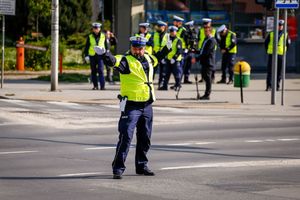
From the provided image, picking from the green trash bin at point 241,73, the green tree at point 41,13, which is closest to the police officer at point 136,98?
the green trash bin at point 241,73

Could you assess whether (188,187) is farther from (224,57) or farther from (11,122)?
(224,57)

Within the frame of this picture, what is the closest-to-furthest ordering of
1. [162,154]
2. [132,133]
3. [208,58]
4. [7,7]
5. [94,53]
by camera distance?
[132,133] → [162,154] → [208,58] → [7,7] → [94,53]

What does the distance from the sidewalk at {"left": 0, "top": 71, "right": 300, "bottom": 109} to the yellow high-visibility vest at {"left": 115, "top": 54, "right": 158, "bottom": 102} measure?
10725 mm

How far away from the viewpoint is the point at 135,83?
43.8ft

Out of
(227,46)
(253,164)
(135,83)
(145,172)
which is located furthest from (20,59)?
(145,172)

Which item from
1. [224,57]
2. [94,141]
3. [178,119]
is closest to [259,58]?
[224,57]

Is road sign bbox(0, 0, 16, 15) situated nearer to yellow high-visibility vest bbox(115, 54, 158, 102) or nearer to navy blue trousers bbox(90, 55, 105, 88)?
navy blue trousers bbox(90, 55, 105, 88)

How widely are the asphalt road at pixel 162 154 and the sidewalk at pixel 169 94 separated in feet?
3.08

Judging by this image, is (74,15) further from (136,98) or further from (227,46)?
(136,98)

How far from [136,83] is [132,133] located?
0.68 metres

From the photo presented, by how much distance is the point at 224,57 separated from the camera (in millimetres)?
31109

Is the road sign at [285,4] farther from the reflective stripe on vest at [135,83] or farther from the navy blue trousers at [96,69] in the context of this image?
the reflective stripe on vest at [135,83]

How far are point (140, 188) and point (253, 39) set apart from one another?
23.1 meters

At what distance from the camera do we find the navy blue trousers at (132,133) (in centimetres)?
1310
